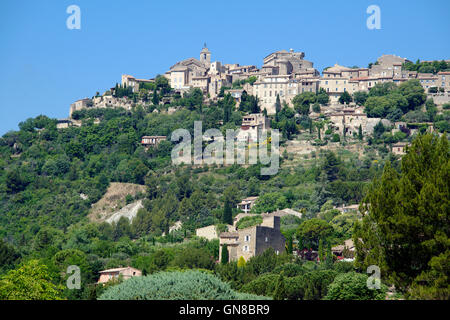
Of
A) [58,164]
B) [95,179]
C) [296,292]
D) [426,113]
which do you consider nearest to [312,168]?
[426,113]

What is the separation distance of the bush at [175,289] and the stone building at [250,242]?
1857cm

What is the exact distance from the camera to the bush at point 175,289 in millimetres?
24016

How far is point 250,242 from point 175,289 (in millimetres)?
20747

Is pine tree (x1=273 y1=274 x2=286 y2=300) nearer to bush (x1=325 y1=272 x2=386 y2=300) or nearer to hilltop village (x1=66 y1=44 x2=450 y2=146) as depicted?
bush (x1=325 y1=272 x2=386 y2=300)

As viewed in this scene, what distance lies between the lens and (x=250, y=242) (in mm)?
44844

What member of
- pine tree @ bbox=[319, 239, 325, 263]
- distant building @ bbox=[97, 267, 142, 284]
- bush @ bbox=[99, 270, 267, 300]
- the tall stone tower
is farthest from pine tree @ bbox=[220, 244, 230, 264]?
the tall stone tower

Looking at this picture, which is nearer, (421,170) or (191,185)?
(421,170)

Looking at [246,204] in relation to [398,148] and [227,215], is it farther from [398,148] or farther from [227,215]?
[398,148]

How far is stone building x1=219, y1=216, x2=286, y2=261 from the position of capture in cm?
4468

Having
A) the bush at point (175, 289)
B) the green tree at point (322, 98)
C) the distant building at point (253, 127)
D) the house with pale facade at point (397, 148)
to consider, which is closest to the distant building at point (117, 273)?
the bush at point (175, 289)

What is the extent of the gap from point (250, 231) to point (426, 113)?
37827 mm

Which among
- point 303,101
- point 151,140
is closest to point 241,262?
point 151,140

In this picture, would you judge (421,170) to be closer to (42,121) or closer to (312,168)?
(312,168)
